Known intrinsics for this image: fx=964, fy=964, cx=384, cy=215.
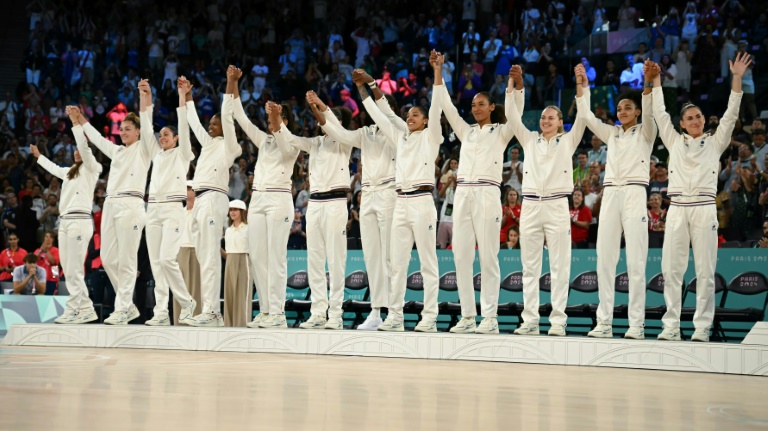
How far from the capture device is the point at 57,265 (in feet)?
50.4

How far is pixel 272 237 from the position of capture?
10.4 metres

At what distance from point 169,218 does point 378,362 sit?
3.57m

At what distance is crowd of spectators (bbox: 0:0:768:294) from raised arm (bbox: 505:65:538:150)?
3121 millimetres

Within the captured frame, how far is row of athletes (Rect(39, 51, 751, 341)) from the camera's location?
29.4 feet

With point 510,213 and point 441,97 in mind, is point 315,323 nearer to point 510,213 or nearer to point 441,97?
point 441,97

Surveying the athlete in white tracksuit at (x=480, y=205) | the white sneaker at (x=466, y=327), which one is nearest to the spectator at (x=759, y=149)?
the athlete in white tracksuit at (x=480, y=205)

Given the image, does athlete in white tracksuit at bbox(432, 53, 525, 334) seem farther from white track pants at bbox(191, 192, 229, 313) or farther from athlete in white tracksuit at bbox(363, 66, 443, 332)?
white track pants at bbox(191, 192, 229, 313)

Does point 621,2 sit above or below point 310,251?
above

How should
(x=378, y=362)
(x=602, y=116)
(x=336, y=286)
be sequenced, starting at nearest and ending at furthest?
1. (x=378, y=362)
2. (x=336, y=286)
3. (x=602, y=116)

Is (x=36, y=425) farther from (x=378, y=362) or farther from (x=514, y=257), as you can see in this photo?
(x=514, y=257)

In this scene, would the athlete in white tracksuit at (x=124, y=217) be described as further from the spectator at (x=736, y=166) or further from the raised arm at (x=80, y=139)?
the spectator at (x=736, y=166)

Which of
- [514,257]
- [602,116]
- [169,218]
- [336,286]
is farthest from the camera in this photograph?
[602,116]

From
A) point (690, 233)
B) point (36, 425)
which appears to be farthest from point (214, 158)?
point (36, 425)

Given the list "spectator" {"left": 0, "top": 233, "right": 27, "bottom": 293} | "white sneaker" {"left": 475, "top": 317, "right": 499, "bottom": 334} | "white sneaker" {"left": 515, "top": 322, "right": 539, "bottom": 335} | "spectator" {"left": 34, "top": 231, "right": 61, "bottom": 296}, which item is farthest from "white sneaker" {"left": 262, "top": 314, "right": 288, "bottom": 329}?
"spectator" {"left": 0, "top": 233, "right": 27, "bottom": 293}
